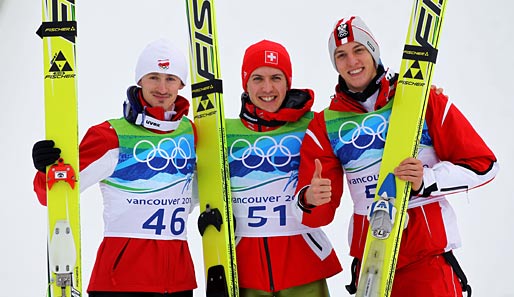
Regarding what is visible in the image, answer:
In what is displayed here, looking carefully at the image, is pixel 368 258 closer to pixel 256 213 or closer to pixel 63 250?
pixel 256 213

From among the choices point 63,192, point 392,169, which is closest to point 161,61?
point 63,192

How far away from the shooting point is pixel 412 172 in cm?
247

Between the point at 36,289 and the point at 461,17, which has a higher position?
the point at 461,17

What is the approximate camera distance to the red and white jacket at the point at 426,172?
2.44m

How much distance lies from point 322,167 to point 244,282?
57cm

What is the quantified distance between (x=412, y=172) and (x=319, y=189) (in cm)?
34

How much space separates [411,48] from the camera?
106 inches

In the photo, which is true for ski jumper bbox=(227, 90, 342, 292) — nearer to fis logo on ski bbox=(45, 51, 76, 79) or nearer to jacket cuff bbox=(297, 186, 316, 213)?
jacket cuff bbox=(297, 186, 316, 213)

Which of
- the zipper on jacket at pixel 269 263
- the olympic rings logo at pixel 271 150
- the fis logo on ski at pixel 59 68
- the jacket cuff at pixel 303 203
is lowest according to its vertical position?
the zipper on jacket at pixel 269 263

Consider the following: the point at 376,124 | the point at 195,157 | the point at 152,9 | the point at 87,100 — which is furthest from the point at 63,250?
the point at 152,9

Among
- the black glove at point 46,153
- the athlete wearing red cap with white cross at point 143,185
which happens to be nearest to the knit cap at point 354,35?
the athlete wearing red cap with white cross at point 143,185

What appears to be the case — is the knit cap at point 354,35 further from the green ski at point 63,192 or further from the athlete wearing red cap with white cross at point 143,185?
the green ski at point 63,192

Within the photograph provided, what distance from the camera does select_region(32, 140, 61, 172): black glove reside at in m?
2.52

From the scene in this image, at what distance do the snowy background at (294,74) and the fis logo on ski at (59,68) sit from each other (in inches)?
119
